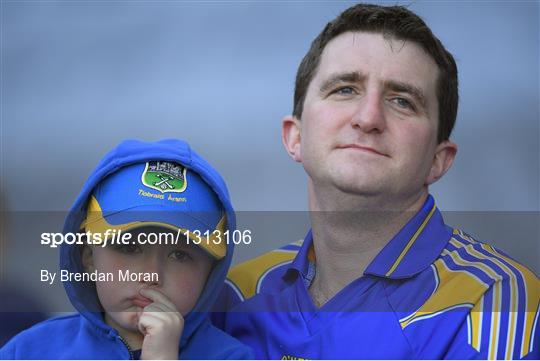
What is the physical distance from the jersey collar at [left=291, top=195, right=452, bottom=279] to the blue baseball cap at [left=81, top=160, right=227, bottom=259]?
300 mm

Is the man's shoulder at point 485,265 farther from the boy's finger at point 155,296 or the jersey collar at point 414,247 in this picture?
the boy's finger at point 155,296

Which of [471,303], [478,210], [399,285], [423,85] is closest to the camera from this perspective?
[471,303]

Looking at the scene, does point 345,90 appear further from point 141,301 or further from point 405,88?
point 141,301

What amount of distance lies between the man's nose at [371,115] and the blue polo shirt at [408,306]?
23 centimetres

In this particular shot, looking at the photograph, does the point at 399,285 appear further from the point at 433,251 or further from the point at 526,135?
the point at 526,135

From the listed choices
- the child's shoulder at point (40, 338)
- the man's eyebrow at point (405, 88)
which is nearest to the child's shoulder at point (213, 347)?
the child's shoulder at point (40, 338)

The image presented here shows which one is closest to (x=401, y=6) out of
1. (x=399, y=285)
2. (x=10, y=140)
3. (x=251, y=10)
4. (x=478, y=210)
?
(x=251, y=10)

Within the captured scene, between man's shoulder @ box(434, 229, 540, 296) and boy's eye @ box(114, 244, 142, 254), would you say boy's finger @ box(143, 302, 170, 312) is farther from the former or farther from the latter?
man's shoulder @ box(434, 229, 540, 296)

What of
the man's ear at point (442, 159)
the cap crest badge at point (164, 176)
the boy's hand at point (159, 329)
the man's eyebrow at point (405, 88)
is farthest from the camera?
the man's ear at point (442, 159)

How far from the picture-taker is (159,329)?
1.41 m

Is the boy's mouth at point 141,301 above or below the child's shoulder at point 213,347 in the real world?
above

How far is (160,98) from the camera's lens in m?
1.84

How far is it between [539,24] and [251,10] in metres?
0.65

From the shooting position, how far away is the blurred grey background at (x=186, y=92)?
1817 millimetres
